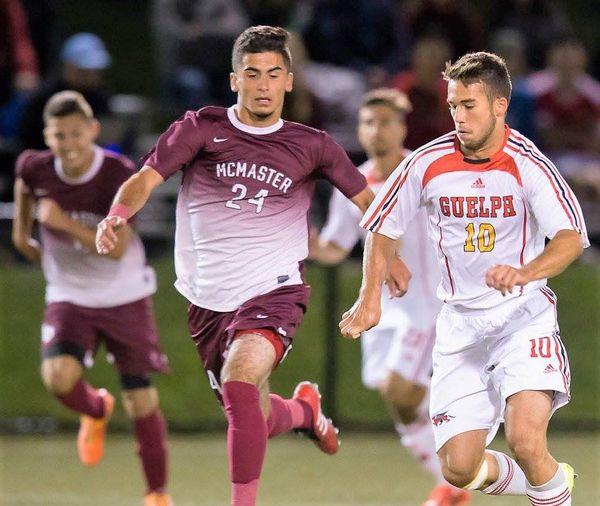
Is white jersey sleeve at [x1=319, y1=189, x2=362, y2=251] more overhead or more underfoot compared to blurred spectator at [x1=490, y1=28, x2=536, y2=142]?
more underfoot

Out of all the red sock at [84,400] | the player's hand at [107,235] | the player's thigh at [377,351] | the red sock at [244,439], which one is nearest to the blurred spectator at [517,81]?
the player's thigh at [377,351]

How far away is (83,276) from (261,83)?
2.27 m

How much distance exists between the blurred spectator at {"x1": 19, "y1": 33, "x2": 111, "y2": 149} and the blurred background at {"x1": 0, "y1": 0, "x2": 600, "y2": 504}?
0.01m

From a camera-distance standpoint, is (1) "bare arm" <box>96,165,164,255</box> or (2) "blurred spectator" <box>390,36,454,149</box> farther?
(2) "blurred spectator" <box>390,36,454,149</box>

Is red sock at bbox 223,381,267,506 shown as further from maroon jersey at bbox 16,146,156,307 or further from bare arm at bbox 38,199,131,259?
maroon jersey at bbox 16,146,156,307

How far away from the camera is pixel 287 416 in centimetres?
723

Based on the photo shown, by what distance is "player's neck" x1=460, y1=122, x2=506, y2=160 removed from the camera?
6359 millimetres

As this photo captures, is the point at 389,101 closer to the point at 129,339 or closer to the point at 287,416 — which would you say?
the point at 129,339

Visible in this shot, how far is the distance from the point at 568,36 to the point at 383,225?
24.3 feet

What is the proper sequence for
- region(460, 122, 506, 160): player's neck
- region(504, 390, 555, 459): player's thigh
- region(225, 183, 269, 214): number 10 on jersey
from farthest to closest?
region(225, 183, 269, 214): number 10 on jersey < region(460, 122, 506, 160): player's neck < region(504, 390, 555, 459): player's thigh

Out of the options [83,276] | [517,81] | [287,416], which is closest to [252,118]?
[287,416]

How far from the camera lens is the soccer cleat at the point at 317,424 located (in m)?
7.49

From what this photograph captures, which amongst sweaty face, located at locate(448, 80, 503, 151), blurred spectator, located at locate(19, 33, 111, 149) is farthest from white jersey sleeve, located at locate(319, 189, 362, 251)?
blurred spectator, located at locate(19, 33, 111, 149)

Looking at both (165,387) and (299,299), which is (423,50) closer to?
(165,387)
